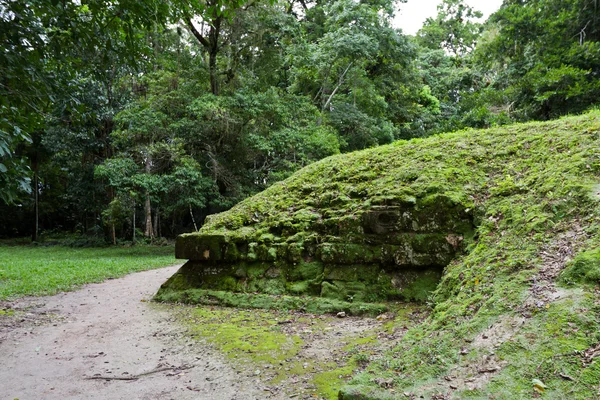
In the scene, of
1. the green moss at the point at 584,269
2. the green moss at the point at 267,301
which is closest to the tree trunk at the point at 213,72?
the green moss at the point at 267,301

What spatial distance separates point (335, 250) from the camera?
5461 mm

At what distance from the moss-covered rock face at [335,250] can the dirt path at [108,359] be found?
3.70 ft

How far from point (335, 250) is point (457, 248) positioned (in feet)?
5.24

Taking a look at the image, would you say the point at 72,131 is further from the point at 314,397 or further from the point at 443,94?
the point at 443,94

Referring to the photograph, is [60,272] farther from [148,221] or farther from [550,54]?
[550,54]

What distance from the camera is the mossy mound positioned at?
97.2 inches

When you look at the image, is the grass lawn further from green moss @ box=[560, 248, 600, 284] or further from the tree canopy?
green moss @ box=[560, 248, 600, 284]

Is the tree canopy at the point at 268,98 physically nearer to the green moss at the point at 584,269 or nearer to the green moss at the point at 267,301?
the green moss at the point at 267,301

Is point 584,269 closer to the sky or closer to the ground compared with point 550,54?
closer to the ground

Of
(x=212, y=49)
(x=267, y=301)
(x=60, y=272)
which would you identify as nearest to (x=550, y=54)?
(x=267, y=301)

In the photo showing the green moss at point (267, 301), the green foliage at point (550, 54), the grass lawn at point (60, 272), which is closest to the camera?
the green moss at point (267, 301)

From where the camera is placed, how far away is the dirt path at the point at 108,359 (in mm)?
3053

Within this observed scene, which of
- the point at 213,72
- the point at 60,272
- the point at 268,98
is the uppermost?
the point at 213,72

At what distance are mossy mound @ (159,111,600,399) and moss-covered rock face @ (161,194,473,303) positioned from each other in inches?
0.8
